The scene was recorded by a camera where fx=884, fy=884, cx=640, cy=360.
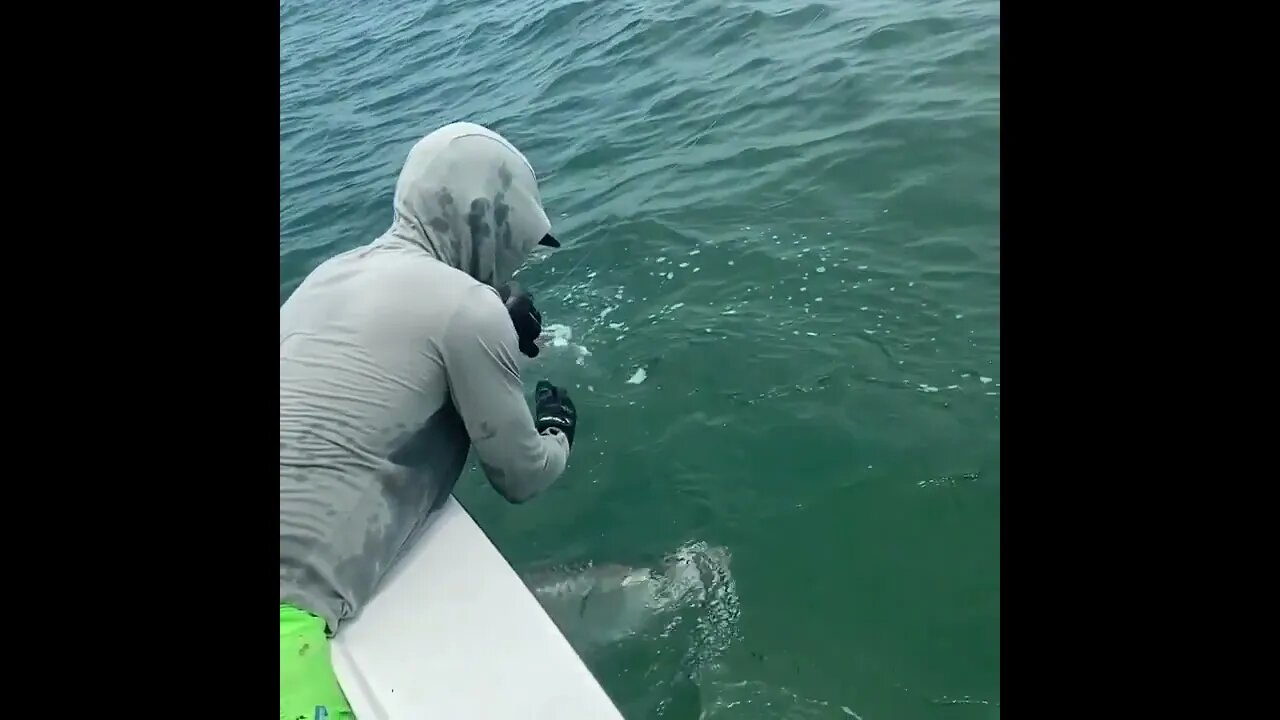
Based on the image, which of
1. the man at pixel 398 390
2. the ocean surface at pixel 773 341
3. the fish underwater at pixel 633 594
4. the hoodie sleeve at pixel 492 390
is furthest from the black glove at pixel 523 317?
the ocean surface at pixel 773 341

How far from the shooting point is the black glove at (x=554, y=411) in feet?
11.4

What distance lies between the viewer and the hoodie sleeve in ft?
9.10

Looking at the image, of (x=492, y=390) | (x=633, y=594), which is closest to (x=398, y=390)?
(x=492, y=390)

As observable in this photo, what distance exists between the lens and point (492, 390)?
284 cm

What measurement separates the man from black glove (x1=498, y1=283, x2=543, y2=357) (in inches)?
6.4

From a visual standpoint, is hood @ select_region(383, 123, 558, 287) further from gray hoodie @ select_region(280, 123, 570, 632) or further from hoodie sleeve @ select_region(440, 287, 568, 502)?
hoodie sleeve @ select_region(440, 287, 568, 502)

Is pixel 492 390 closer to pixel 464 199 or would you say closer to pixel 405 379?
pixel 405 379

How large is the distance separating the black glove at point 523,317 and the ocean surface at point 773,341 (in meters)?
1.27

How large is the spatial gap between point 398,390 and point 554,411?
90 cm

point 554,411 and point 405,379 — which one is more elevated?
point 405,379

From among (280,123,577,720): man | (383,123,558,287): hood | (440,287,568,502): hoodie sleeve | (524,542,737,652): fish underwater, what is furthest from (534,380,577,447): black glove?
(524,542,737,652): fish underwater

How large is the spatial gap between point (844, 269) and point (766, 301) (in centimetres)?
56
